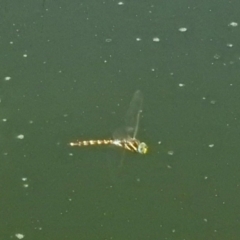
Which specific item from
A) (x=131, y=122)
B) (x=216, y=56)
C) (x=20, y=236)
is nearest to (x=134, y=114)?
(x=131, y=122)

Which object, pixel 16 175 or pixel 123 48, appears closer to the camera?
pixel 16 175

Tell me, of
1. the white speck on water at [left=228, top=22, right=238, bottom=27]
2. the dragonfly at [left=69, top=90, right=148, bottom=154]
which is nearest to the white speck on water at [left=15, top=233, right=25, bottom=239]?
the dragonfly at [left=69, top=90, right=148, bottom=154]

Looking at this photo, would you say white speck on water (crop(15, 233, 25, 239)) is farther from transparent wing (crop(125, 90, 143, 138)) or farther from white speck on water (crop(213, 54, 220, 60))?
white speck on water (crop(213, 54, 220, 60))

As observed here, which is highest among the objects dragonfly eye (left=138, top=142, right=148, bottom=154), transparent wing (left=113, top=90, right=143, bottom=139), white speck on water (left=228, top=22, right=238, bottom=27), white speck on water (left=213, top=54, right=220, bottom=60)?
white speck on water (left=228, top=22, right=238, bottom=27)

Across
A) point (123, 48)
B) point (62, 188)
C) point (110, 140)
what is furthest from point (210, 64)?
point (62, 188)

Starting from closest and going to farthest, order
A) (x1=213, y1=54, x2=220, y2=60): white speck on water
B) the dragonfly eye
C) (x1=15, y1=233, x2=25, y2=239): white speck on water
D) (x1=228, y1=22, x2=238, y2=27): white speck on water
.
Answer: (x1=15, y1=233, x2=25, y2=239): white speck on water, the dragonfly eye, (x1=213, y1=54, x2=220, y2=60): white speck on water, (x1=228, y1=22, x2=238, y2=27): white speck on water

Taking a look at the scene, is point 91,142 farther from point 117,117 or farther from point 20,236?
point 20,236

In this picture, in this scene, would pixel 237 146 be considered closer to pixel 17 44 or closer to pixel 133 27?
pixel 133 27

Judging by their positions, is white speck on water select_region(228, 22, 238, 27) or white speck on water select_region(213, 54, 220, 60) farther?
white speck on water select_region(228, 22, 238, 27)
